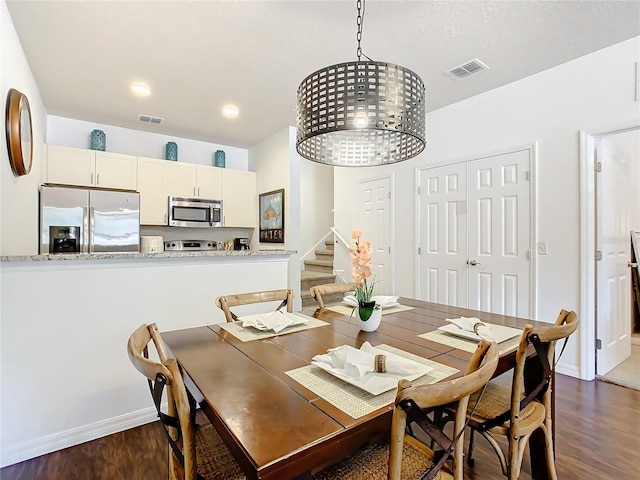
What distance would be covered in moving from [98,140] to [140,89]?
1202 mm

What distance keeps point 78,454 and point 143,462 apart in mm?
400

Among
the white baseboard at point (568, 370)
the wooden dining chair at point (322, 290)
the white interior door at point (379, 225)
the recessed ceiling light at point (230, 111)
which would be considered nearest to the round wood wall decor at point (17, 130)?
the recessed ceiling light at point (230, 111)

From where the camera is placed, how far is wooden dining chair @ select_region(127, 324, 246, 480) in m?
0.89

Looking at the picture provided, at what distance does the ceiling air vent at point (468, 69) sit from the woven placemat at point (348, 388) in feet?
8.31

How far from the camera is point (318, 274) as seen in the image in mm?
5195

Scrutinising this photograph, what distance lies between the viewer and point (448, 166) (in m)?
3.64

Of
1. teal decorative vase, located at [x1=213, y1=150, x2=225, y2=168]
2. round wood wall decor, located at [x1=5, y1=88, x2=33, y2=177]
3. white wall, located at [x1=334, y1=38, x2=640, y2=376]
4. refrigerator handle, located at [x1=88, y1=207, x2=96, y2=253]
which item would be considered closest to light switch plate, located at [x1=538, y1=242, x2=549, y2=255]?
white wall, located at [x1=334, y1=38, x2=640, y2=376]

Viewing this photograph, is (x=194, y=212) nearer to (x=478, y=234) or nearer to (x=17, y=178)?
(x=17, y=178)

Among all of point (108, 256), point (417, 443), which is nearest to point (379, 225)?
point (108, 256)

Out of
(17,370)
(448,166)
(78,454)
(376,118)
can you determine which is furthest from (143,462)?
(448,166)

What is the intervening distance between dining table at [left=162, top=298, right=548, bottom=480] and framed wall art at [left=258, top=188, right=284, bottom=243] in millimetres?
2614

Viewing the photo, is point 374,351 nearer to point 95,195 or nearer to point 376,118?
point 376,118

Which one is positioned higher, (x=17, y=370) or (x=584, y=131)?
(x=584, y=131)

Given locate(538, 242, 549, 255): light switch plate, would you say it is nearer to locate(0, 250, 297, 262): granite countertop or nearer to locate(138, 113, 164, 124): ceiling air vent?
locate(0, 250, 297, 262): granite countertop
